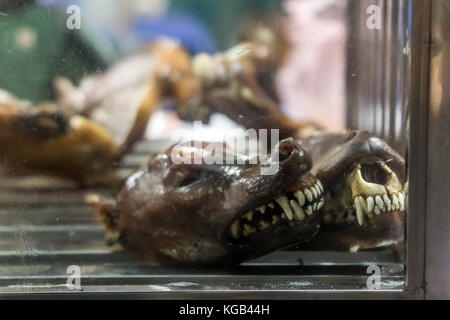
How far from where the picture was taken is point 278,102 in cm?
150

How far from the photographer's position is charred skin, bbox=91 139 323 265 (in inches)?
37.9

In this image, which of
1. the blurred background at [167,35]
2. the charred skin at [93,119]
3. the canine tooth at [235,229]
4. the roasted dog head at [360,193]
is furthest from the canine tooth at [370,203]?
the charred skin at [93,119]

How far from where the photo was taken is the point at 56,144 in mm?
1386

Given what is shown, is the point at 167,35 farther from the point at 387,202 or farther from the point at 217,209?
the point at 387,202

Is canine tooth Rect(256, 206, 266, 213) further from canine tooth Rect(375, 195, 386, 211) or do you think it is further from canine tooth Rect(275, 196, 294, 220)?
canine tooth Rect(375, 195, 386, 211)

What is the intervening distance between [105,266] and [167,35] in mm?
909

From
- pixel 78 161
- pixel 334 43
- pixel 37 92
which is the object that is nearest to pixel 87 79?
pixel 37 92

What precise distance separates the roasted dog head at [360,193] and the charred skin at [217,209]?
0.04m

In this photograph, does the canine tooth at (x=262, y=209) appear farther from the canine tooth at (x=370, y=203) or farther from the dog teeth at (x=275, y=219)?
the canine tooth at (x=370, y=203)

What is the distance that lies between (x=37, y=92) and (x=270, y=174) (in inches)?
22.9

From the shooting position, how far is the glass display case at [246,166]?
2.93 ft

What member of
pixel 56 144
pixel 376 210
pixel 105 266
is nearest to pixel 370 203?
pixel 376 210

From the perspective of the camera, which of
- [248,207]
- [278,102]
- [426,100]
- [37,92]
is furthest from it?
[278,102]
